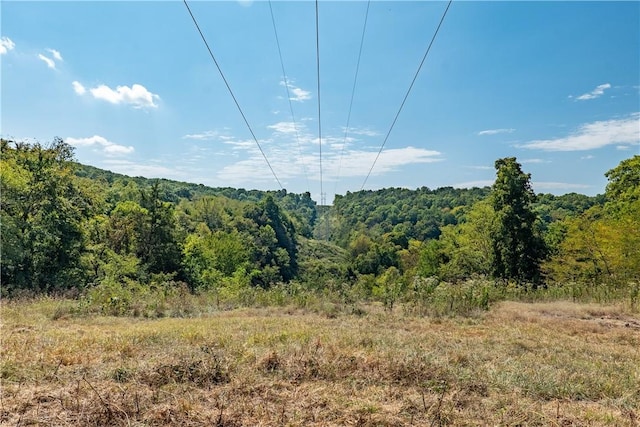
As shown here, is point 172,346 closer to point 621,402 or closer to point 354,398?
point 354,398

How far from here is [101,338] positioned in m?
6.86

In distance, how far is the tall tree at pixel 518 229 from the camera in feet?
96.6

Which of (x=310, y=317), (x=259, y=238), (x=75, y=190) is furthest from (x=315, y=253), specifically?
(x=310, y=317)

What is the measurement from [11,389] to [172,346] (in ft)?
7.65

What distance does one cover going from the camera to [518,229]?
2948cm

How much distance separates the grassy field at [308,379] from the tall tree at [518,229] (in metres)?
22.9

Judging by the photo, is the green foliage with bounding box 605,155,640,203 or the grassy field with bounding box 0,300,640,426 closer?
the grassy field with bounding box 0,300,640,426

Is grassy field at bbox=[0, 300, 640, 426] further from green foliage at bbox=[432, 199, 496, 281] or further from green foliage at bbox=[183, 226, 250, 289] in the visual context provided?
green foliage at bbox=[183, 226, 250, 289]

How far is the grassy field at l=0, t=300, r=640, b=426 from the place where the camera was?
3.85 meters

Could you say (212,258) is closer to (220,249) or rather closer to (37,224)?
(220,249)

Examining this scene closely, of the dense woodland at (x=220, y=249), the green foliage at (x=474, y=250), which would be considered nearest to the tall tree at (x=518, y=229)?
the dense woodland at (x=220, y=249)

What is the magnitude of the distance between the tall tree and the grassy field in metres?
22.9

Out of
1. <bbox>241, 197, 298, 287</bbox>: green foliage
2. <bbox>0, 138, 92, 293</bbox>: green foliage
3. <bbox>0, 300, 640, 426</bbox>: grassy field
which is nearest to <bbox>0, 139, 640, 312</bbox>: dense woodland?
<bbox>0, 138, 92, 293</bbox>: green foliage

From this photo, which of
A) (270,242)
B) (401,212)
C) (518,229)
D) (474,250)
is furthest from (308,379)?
(401,212)
